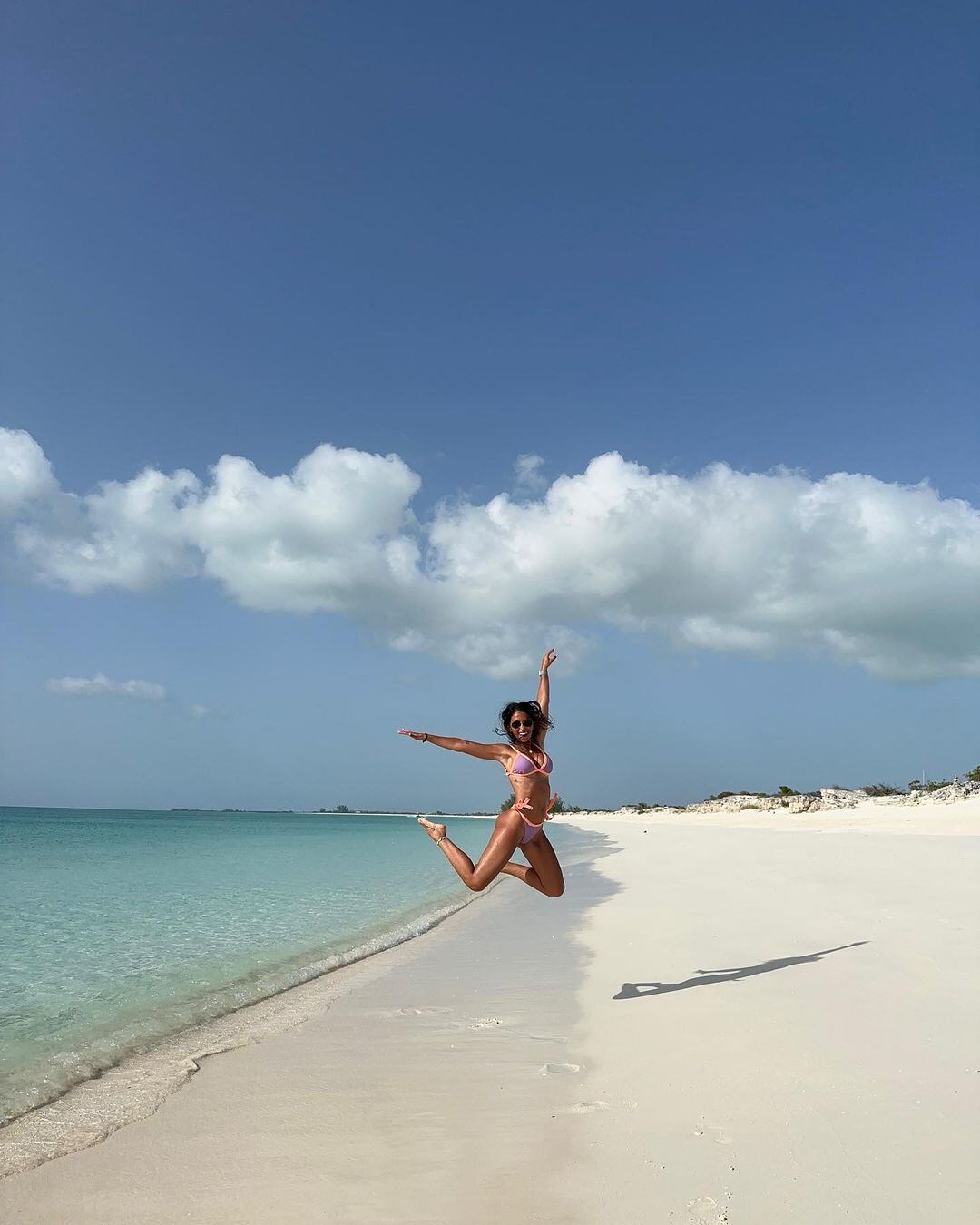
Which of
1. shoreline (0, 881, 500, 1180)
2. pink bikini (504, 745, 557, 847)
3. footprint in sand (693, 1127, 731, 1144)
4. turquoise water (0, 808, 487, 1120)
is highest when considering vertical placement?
pink bikini (504, 745, 557, 847)

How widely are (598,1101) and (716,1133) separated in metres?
0.77

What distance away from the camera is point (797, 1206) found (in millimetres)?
3412

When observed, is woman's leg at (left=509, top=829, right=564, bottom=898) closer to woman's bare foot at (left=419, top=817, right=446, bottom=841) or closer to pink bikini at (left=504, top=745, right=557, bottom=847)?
pink bikini at (left=504, top=745, right=557, bottom=847)

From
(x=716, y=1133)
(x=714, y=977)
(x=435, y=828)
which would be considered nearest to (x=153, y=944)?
(x=435, y=828)

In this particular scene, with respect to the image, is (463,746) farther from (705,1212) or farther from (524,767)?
(705,1212)

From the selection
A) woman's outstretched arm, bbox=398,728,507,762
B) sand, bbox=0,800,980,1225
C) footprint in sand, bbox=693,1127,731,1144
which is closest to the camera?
sand, bbox=0,800,980,1225

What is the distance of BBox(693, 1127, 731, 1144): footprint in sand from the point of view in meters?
4.07

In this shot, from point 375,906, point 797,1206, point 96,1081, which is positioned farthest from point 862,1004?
point 375,906

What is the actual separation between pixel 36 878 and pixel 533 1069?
22.6 m

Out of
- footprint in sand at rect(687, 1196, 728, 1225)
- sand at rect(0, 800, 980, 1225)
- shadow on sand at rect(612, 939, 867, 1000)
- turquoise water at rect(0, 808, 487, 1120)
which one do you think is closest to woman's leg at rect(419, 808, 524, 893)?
sand at rect(0, 800, 980, 1225)

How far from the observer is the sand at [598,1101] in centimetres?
361

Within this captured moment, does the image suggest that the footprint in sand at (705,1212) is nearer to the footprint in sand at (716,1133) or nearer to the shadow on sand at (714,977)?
the footprint in sand at (716,1133)

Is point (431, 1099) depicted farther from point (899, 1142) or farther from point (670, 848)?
point (670, 848)

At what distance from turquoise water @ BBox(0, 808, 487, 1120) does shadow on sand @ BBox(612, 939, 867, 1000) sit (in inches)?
153
